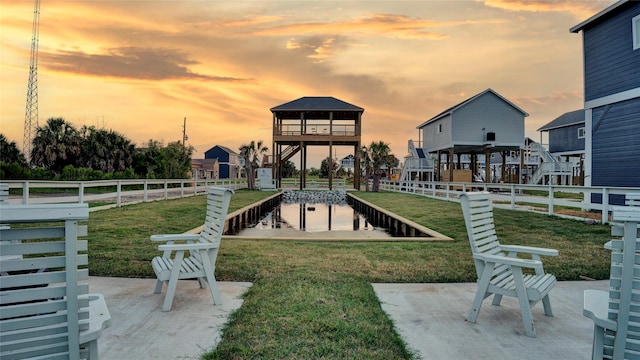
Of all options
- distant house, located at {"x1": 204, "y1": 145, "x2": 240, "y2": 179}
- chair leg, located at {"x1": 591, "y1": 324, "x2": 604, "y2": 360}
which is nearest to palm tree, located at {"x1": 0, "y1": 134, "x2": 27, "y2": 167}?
distant house, located at {"x1": 204, "y1": 145, "x2": 240, "y2": 179}

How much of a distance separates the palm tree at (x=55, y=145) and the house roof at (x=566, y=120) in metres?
41.0

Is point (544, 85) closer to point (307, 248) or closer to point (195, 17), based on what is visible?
point (195, 17)

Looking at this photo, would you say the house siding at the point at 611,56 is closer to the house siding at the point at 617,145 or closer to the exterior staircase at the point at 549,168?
the house siding at the point at 617,145

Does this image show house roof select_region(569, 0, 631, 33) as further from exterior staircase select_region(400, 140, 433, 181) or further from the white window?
exterior staircase select_region(400, 140, 433, 181)

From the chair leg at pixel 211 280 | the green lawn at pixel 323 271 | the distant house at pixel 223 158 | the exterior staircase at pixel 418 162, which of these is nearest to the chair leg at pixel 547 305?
the green lawn at pixel 323 271

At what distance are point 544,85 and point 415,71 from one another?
7416mm

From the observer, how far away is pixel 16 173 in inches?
963

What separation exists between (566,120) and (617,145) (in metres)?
24.8

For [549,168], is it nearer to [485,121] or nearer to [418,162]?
[485,121]

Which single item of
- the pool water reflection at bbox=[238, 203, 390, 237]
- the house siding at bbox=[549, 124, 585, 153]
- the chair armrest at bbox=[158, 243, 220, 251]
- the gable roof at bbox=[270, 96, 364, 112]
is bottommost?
the pool water reflection at bbox=[238, 203, 390, 237]

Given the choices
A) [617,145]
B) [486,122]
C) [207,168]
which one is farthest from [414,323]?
[207,168]

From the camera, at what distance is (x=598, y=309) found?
2.21 metres

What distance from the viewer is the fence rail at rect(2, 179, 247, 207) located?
37.0 feet

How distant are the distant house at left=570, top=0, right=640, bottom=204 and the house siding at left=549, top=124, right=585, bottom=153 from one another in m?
21.6
